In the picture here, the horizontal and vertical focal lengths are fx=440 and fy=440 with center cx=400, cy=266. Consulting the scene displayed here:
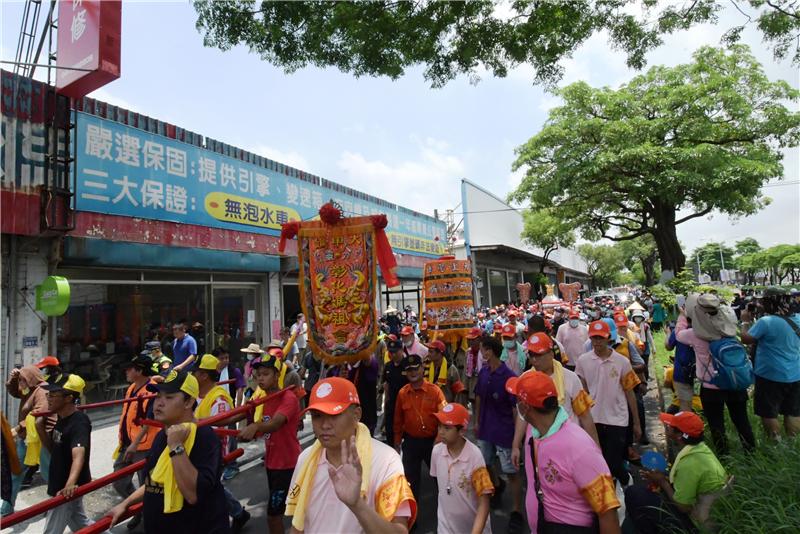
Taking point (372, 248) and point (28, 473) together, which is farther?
point (372, 248)

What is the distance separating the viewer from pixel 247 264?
1065 centimetres

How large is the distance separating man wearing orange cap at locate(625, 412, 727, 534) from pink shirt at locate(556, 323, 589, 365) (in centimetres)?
361

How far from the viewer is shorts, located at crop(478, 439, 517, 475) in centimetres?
400

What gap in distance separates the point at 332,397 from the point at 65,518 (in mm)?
3171

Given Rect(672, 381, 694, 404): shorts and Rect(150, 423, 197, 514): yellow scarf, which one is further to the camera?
Rect(672, 381, 694, 404): shorts

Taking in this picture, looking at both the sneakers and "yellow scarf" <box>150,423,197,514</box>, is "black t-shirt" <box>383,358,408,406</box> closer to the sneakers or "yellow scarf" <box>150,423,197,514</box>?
the sneakers

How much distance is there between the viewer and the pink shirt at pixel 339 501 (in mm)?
1863

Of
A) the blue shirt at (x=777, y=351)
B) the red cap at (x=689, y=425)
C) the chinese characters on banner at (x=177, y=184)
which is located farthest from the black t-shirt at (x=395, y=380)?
the chinese characters on banner at (x=177, y=184)

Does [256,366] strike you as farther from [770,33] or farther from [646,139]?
[646,139]

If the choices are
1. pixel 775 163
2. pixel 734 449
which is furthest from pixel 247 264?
pixel 775 163

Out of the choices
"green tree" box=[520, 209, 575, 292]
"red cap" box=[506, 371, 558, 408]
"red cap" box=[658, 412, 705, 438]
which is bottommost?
"red cap" box=[658, 412, 705, 438]

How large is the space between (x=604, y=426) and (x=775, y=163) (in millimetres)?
15858

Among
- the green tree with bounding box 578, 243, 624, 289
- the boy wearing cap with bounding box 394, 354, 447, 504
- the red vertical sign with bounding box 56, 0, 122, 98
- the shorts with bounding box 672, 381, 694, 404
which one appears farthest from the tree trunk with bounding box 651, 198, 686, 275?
the green tree with bounding box 578, 243, 624, 289

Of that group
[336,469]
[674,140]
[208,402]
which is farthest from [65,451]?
[674,140]
